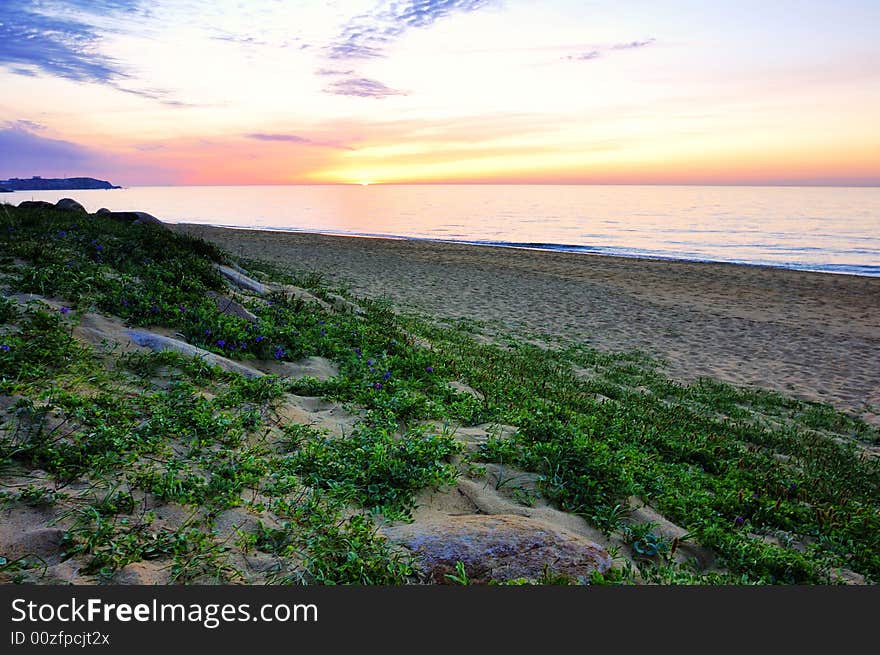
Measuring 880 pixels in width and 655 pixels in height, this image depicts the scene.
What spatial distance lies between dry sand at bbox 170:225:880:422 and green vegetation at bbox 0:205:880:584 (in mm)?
4343

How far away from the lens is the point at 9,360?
4484mm

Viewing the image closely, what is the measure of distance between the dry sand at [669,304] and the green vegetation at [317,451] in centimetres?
434

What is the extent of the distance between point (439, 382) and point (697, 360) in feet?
30.3

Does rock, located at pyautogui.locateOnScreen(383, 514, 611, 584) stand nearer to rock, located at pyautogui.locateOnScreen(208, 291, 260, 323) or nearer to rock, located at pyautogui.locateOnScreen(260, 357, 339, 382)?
rock, located at pyautogui.locateOnScreen(260, 357, 339, 382)

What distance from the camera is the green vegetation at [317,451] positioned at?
10.7 ft

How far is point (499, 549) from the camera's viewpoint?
10.7ft

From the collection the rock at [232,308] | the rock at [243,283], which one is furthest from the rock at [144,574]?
the rock at [243,283]

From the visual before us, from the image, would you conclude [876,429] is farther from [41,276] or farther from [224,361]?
[41,276]

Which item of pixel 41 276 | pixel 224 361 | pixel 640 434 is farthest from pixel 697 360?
pixel 41 276

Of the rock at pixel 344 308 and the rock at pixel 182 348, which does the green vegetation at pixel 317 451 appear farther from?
the rock at pixel 344 308

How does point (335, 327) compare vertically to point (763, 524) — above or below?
above

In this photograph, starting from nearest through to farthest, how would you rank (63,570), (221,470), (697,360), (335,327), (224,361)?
(63,570) < (221,470) < (224,361) < (335,327) < (697,360)

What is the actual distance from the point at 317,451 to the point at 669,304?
65.8ft

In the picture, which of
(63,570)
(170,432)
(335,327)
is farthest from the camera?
(335,327)
